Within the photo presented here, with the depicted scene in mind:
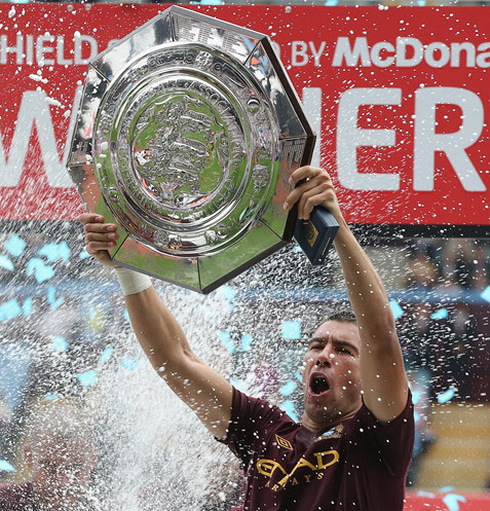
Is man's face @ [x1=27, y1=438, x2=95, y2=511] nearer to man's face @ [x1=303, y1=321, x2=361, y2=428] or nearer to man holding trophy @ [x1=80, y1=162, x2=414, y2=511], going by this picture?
man holding trophy @ [x1=80, y1=162, x2=414, y2=511]

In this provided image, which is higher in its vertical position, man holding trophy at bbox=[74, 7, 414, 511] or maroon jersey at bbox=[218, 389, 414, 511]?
man holding trophy at bbox=[74, 7, 414, 511]

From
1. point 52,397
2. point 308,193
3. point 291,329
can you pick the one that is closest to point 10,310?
point 52,397

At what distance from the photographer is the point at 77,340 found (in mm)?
2746

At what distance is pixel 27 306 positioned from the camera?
9.18 ft

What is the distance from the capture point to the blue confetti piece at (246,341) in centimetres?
277

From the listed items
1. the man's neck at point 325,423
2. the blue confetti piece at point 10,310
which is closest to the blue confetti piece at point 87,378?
the blue confetti piece at point 10,310

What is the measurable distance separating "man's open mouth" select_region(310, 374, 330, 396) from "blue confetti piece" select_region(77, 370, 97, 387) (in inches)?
41.1

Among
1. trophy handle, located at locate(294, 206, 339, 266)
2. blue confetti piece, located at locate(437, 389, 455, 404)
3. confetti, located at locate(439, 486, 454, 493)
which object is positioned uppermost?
trophy handle, located at locate(294, 206, 339, 266)

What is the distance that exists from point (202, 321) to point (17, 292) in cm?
65

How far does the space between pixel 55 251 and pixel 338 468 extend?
1.42 m

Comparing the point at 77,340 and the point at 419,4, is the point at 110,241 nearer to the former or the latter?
the point at 77,340

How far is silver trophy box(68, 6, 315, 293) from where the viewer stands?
4.36 ft

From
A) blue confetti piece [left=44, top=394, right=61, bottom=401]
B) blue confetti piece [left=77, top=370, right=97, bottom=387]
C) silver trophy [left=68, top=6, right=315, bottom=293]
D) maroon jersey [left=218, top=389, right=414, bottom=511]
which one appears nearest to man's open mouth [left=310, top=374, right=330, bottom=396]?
maroon jersey [left=218, top=389, right=414, bottom=511]

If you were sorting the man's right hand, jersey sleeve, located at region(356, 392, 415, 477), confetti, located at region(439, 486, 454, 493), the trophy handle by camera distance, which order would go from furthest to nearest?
confetti, located at region(439, 486, 454, 493), jersey sleeve, located at region(356, 392, 415, 477), the man's right hand, the trophy handle
